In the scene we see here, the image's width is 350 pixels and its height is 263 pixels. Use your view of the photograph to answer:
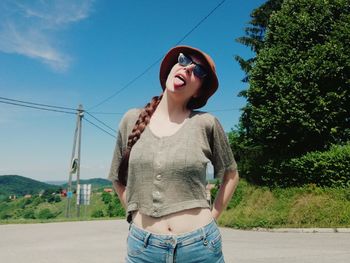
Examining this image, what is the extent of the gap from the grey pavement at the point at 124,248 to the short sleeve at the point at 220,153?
20.1ft

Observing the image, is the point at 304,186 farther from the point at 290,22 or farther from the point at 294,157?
the point at 290,22

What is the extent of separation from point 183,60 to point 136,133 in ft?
1.58

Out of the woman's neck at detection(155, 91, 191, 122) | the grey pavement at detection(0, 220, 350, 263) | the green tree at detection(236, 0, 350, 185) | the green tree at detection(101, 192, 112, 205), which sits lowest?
the grey pavement at detection(0, 220, 350, 263)

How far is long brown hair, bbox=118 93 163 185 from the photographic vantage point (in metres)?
2.20

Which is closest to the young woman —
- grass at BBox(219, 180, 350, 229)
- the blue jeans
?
the blue jeans

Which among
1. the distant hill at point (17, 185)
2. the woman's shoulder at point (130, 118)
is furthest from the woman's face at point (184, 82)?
the distant hill at point (17, 185)

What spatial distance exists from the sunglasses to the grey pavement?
631cm

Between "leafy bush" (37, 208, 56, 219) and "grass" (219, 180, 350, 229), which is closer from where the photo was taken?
"grass" (219, 180, 350, 229)

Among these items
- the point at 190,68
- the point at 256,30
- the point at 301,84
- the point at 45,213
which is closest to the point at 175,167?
the point at 190,68

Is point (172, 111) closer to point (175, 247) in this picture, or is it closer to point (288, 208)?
point (175, 247)

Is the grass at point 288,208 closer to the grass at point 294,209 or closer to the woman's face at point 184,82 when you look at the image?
the grass at point 294,209

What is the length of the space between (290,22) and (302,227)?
8527mm

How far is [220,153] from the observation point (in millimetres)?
2244

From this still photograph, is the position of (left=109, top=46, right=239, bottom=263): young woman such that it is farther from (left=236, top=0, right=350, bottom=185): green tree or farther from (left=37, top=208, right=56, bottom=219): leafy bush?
(left=37, top=208, right=56, bottom=219): leafy bush
